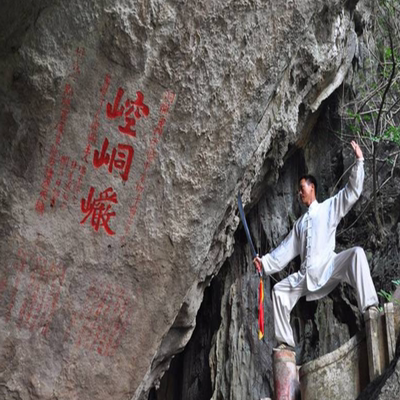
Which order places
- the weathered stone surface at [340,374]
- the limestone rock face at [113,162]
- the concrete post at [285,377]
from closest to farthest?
the limestone rock face at [113,162] < the weathered stone surface at [340,374] < the concrete post at [285,377]

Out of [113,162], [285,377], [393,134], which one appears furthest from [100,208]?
[393,134]

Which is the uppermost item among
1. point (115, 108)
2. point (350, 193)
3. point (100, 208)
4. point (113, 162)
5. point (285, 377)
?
point (350, 193)

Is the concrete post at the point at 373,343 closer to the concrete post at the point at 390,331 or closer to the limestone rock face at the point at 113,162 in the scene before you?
the concrete post at the point at 390,331

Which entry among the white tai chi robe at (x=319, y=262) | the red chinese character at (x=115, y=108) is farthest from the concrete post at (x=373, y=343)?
the red chinese character at (x=115, y=108)

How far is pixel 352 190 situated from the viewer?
551cm

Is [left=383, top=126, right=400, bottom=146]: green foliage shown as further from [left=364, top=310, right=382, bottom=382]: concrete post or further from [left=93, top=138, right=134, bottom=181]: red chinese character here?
[left=93, top=138, right=134, bottom=181]: red chinese character

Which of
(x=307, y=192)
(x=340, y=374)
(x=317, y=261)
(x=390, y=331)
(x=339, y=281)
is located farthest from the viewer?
(x=307, y=192)

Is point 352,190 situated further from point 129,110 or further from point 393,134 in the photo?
point 129,110

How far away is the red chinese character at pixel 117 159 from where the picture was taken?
370cm

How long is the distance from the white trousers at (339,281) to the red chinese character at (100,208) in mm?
2298

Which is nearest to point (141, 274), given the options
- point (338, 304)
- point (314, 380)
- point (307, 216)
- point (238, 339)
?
point (314, 380)

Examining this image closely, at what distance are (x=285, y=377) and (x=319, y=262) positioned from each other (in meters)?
1.15

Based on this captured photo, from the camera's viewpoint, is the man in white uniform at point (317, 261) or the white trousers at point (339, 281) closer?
the white trousers at point (339, 281)

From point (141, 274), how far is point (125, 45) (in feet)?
4.94
